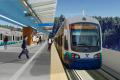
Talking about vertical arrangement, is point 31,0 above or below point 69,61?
above

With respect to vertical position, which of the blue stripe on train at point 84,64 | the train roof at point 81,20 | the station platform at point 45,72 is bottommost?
the station platform at point 45,72

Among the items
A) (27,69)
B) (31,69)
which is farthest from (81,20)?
(27,69)

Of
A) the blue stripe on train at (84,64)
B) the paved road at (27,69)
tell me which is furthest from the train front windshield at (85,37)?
the paved road at (27,69)

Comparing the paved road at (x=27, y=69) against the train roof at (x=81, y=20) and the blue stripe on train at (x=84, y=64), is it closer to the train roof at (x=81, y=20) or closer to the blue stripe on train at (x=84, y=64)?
the blue stripe on train at (x=84, y=64)

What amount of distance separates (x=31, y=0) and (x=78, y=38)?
1302 cm

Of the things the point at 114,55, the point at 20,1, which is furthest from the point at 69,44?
the point at 20,1

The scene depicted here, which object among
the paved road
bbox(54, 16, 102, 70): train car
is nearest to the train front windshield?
bbox(54, 16, 102, 70): train car

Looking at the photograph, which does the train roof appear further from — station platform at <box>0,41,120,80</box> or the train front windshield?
station platform at <box>0,41,120,80</box>

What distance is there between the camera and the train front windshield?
16312 millimetres

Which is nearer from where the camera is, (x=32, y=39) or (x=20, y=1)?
(x=20, y=1)

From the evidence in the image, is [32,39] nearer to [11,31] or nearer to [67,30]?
[11,31]

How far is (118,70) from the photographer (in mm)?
15148

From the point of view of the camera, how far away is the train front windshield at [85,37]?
16.3 meters

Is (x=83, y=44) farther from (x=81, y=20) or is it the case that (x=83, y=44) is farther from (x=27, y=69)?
(x=27, y=69)
